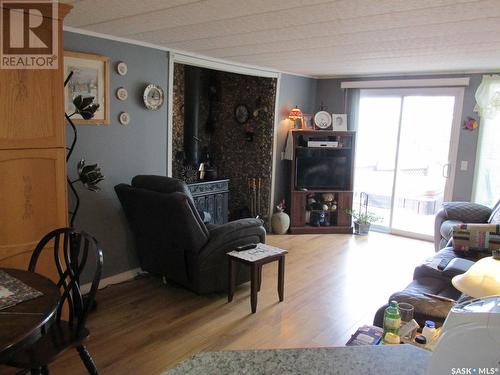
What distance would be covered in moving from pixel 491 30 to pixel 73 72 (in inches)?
125

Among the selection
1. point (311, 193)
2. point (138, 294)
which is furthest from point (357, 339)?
point (311, 193)

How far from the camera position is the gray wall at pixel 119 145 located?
11.4 ft

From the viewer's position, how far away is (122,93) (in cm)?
366

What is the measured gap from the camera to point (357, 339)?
1.91 m

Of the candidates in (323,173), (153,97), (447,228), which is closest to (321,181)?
(323,173)

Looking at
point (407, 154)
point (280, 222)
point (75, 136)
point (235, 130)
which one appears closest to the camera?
point (75, 136)

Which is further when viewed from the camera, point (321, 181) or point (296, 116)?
point (321, 181)

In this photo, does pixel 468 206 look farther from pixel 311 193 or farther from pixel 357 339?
pixel 357 339

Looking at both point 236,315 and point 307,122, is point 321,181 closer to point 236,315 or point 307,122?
point 307,122

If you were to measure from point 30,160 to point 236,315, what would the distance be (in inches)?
74.4

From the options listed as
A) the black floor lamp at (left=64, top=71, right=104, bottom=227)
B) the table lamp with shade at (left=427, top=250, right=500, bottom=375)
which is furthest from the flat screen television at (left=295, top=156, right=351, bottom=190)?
the table lamp with shade at (left=427, top=250, right=500, bottom=375)

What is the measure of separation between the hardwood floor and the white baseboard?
78 millimetres

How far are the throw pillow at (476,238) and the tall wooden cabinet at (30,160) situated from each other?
314 cm

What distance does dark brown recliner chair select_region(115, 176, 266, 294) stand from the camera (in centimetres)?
323
